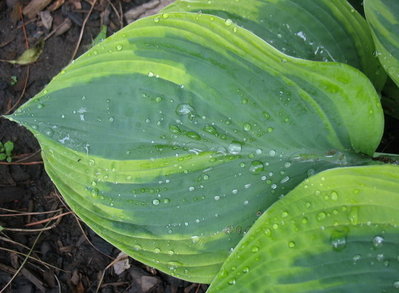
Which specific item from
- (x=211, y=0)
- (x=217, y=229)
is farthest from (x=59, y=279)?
(x=211, y=0)

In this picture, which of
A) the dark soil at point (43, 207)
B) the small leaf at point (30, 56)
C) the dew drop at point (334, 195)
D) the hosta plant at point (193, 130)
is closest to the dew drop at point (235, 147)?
the hosta plant at point (193, 130)

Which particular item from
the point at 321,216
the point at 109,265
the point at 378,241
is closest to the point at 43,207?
the point at 109,265

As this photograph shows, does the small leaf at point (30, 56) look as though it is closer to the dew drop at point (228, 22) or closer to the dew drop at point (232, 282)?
the dew drop at point (228, 22)

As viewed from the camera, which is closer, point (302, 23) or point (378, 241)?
point (378, 241)

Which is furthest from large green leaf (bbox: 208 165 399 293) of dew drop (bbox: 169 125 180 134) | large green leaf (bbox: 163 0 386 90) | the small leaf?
the small leaf

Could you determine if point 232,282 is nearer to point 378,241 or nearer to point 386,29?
point 378,241

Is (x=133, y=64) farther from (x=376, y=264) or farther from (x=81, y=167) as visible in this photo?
(x=376, y=264)

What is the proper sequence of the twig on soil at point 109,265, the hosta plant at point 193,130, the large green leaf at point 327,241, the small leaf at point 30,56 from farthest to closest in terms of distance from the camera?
1. the small leaf at point 30,56
2. the twig on soil at point 109,265
3. the hosta plant at point 193,130
4. the large green leaf at point 327,241
